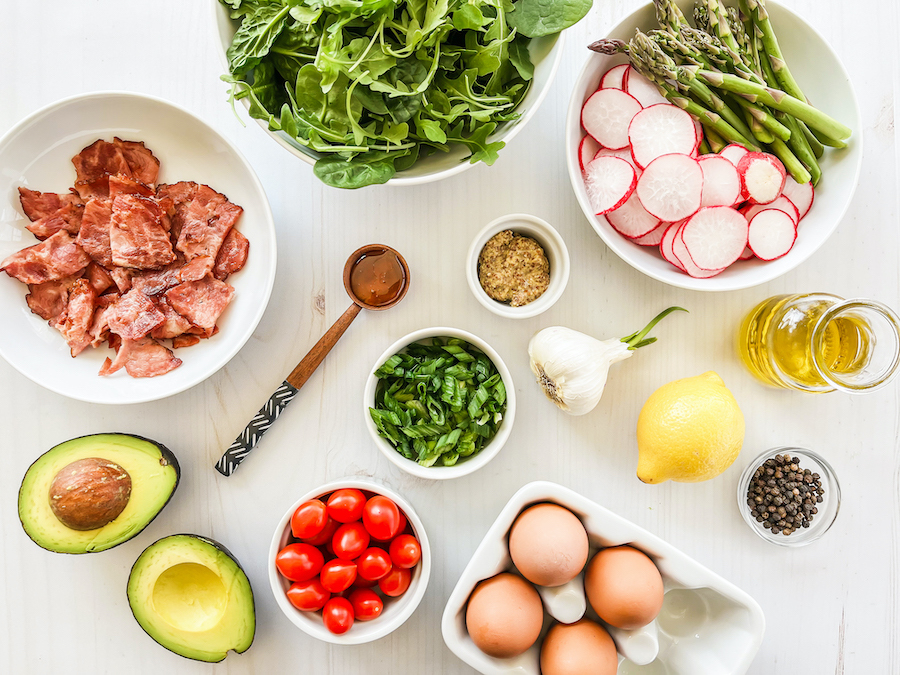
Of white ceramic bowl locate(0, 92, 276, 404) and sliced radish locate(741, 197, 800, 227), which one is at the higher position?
sliced radish locate(741, 197, 800, 227)

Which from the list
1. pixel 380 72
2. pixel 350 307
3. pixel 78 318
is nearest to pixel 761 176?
pixel 380 72

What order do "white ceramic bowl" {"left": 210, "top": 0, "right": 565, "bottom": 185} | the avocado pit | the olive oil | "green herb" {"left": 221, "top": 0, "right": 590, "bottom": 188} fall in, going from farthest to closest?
the olive oil < the avocado pit < "white ceramic bowl" {"left": 210, "top": 0, "right": 565, "bottom": 185} < "green herb" {"left": 221, "top": 0, "right": 590, "bottom": 188}

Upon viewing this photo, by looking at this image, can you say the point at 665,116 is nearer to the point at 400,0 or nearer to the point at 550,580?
the point at 400,0

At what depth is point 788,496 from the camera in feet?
3.93

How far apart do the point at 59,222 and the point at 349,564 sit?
864 mm

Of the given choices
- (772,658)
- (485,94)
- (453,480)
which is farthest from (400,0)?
(772,658)

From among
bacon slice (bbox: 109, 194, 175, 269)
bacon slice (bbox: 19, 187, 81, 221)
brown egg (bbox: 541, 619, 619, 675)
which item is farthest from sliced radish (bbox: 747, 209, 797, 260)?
bacon slice (bbox: 19, 187, 81, 221)

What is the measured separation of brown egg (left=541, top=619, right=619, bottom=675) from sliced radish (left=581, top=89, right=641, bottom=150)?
0.90 meters

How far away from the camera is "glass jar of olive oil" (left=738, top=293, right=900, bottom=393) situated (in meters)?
1.09

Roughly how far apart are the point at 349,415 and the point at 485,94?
2.25 ft

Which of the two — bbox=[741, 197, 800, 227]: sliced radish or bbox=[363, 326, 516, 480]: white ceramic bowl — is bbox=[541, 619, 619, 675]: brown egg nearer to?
bbox=[363, 326, 516, 480]: white ceramic bowl

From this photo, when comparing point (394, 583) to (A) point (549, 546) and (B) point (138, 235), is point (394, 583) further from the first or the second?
(B) point (138, 235)

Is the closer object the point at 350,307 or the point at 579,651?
the point at 579,651

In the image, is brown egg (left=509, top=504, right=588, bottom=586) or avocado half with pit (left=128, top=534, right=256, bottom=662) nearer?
brown egg (left=509, top=504, right=588, bottom=586)
